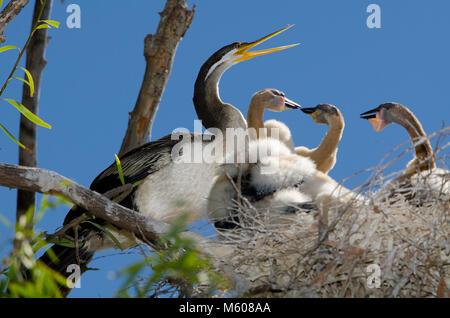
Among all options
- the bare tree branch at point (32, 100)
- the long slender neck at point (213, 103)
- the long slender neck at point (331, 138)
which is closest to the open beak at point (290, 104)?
the long slender neck at point (331, 138)

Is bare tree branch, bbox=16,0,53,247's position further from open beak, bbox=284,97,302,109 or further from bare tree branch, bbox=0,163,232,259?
bare tree branch, bbox=0,163,232,259

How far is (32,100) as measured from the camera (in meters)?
5.21

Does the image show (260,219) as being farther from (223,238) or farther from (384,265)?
(384,265)

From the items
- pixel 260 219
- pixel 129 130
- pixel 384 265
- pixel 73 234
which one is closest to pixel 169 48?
pixel 129 130

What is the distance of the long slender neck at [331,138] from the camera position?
4.80 meters

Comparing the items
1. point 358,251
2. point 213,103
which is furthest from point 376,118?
point 358,251

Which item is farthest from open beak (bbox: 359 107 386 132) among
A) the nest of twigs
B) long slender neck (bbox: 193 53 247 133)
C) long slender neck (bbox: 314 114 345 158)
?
the nest of twigs

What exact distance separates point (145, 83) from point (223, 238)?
2069 mm

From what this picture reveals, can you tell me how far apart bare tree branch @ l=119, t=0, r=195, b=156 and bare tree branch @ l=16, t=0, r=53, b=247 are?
2.13 ft

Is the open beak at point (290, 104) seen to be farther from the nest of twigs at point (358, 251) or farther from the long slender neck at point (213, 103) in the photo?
the nest of twigs at point (358, 251)

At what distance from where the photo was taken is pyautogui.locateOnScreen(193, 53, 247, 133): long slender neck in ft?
14.2

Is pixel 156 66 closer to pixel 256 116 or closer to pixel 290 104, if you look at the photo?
pixel 256 116

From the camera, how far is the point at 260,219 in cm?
309
